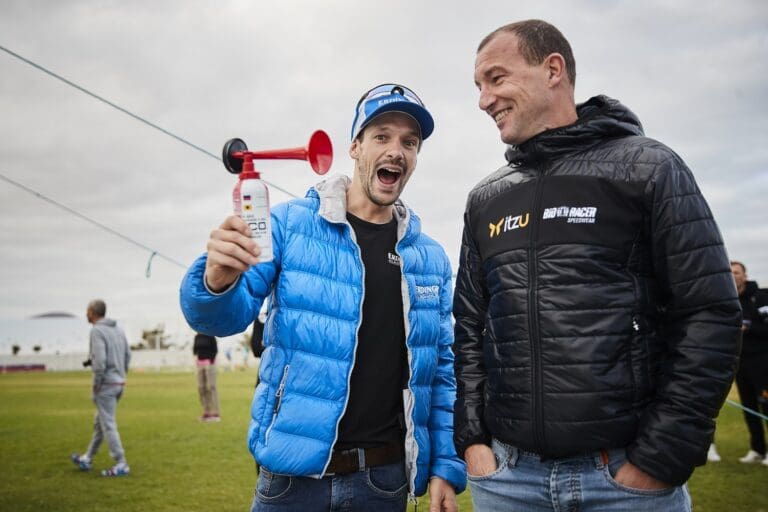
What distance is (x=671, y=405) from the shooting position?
184cm

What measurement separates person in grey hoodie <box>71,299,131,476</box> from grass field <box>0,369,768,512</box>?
271 mm

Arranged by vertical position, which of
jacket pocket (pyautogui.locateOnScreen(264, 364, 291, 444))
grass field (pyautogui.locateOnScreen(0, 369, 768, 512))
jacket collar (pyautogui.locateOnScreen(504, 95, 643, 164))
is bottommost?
grass field (pyautogui.locateOnScreen(0, 369, 768, 512))

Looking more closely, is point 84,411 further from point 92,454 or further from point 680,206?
point 680,206

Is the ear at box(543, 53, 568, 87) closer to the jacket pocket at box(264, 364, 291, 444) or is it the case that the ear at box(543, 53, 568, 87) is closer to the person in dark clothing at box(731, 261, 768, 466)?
the jacket pocket at box(264, 364, 291, 444)

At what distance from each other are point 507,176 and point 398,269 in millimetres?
728

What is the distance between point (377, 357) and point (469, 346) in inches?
17.7

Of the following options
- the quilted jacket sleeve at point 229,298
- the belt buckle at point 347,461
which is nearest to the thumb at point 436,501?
the belt buckle at point 347,461

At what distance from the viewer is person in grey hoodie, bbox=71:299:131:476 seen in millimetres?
8609

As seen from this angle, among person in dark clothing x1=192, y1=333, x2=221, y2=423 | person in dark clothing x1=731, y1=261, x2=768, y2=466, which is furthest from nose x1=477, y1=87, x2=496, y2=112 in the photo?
person in dark clothing x1=192, y1=333, x2=221, y2=423

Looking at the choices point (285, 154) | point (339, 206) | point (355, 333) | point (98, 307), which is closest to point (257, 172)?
point (285, 154)

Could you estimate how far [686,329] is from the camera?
1892mm

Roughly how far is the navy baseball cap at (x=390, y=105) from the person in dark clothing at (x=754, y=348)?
7118 mm

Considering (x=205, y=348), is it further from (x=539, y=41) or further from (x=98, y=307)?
(x=539, y=41)

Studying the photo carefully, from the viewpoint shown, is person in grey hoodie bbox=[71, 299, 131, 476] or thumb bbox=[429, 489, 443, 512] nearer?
thumb bbox=[429, 489, 443, 512]
